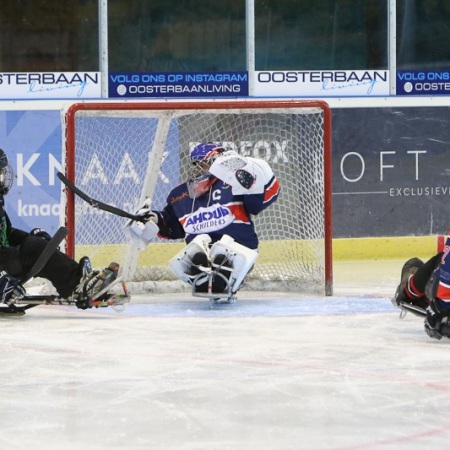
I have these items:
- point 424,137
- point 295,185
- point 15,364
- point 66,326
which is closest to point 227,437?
point 15,364

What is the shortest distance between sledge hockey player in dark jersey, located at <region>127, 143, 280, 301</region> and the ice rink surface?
0.19m

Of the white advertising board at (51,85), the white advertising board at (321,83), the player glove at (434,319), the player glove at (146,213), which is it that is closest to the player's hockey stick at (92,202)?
the player glove at (146,213)

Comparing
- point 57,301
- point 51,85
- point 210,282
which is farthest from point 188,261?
point 51,85

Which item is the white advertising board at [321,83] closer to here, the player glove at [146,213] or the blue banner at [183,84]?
the blue banner at [183,84]

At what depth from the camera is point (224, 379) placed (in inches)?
171

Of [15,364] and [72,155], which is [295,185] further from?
[15,364]

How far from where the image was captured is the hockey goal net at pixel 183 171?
23.2 feet

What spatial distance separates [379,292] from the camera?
7.16m

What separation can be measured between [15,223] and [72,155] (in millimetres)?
1769

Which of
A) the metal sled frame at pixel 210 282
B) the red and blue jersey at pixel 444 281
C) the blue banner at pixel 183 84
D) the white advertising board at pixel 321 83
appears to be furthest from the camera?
the white advertising board at pixel 321 83

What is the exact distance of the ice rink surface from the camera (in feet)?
11.5

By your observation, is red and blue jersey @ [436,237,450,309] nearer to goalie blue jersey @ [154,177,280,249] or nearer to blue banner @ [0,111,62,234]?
goalie blue jersey @ [154,177,280,249]

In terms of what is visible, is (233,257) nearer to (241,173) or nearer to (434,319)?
(241,173)

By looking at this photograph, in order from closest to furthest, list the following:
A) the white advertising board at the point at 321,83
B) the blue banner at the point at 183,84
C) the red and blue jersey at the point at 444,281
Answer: the red and blue jersey at the point at 444,281
the blue banner at the point at 183,84
the white advertising board at the point at 321,83
